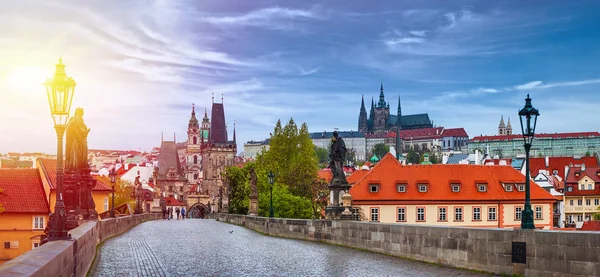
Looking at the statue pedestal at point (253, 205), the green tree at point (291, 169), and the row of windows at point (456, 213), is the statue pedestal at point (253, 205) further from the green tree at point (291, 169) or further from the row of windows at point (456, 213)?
the row of windows at point (456, 213)

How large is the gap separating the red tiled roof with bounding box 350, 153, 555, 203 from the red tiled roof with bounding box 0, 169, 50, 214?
26.8m

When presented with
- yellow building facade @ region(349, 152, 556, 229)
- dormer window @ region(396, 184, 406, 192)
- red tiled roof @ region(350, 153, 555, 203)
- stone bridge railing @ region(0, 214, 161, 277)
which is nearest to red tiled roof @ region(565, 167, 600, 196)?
red tiled roof @ region(350, 153, 555, 203)

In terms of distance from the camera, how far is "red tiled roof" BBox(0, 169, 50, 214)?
43750 millimetres

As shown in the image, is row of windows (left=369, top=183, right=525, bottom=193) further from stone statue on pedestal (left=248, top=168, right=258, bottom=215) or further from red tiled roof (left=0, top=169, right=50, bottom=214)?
red tiled roof (left=0, top=169, right=50, bottom=214)

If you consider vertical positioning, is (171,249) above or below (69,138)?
below

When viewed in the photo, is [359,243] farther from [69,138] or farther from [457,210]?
[457,210]

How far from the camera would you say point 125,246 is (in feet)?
74.4

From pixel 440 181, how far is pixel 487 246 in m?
53.0

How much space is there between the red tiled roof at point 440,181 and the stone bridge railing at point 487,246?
42.1 metres

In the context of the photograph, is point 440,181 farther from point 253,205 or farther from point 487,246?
point 487,246

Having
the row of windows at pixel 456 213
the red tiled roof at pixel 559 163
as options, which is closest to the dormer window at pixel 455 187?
the row of windows at pixel 456 213

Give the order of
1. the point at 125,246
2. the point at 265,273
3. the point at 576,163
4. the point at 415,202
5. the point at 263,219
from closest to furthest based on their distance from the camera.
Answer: the point at 265,273, the point at 125,246, the point at 263,219, the point at 415,202, the point at 576,163

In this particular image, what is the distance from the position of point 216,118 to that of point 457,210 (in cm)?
13021

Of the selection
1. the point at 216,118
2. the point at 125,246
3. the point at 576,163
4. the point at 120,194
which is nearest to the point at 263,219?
the point at 125,246
